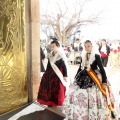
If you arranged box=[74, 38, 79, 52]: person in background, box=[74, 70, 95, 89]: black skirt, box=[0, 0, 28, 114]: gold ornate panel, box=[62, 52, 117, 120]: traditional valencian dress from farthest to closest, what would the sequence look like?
1. box=[0, 0, 28, 114]: gold ornate panel
2. box=[74, 38, 79, 52]: person in background
3. box=[74, 70, 95, 89]: black skirt
4. box=[62, 52, 117, 120]: traditional valencian dress

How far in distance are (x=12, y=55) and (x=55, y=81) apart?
907mm

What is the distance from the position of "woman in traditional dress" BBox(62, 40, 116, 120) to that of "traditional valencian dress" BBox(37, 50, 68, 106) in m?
0.43

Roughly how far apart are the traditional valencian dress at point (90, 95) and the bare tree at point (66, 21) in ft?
2.44

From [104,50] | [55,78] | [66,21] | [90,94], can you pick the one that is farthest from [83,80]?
[66,21]

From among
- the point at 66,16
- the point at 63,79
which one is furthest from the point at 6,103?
the point at 66,16

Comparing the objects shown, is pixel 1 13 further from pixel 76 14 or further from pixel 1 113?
pixel 1 113

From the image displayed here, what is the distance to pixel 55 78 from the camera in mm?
3209

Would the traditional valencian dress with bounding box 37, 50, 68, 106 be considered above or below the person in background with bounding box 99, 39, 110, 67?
below

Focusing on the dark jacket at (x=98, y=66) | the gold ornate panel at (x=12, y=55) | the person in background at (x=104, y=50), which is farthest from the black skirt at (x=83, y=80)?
the gold ornate panel at (x=12, y=55)

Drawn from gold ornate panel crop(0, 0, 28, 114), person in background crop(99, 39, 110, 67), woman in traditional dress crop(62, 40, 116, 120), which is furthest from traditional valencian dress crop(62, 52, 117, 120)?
gold ornate panel crop(0, 0, 28, 114)

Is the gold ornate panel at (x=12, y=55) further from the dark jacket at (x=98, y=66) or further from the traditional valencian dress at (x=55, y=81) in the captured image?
the dark jacket at (x=98, y=66)

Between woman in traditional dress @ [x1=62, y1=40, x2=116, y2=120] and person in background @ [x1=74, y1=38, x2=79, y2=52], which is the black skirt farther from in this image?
person in background @ [x1=74, y1=38, x2=79, y2=52]

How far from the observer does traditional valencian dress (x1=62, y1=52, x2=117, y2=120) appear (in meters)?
2.52

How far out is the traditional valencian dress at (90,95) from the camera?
2516 millimetres
